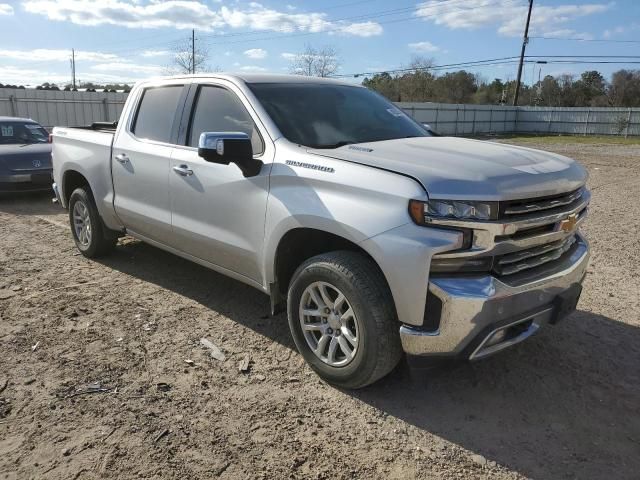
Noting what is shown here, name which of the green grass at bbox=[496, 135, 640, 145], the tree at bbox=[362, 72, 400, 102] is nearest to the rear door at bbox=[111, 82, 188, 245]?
the green grass at bbox=[496, 135, 640, 145]

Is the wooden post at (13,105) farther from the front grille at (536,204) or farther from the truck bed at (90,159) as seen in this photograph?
→ the front grille at (536,204)

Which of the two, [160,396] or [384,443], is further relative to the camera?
[160,396]

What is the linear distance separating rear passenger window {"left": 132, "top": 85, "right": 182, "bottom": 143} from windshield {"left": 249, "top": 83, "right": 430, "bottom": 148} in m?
0.97

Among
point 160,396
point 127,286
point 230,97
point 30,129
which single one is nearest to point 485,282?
point 160,396

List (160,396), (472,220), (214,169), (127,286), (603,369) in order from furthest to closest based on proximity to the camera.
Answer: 1. (127,286)
2. (214,169)
3. (603,369)
4. (160,396)
5. (472,220)

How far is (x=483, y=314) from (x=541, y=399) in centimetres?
93

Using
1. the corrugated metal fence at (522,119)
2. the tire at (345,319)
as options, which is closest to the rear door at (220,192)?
the tire at (345,319)

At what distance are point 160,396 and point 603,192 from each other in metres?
10.3

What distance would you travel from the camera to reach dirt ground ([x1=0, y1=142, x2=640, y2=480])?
9.18ft

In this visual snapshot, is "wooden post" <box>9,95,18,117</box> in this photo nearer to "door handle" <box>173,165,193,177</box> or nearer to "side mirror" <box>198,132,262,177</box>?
"door handle" <box>173,165,193,177</box>

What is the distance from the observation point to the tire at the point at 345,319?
3082 millimetres

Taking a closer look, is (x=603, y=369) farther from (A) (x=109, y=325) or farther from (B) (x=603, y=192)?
(B) (x=603, y=192)

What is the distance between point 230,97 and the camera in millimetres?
4129

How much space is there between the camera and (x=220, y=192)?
3975 mm
